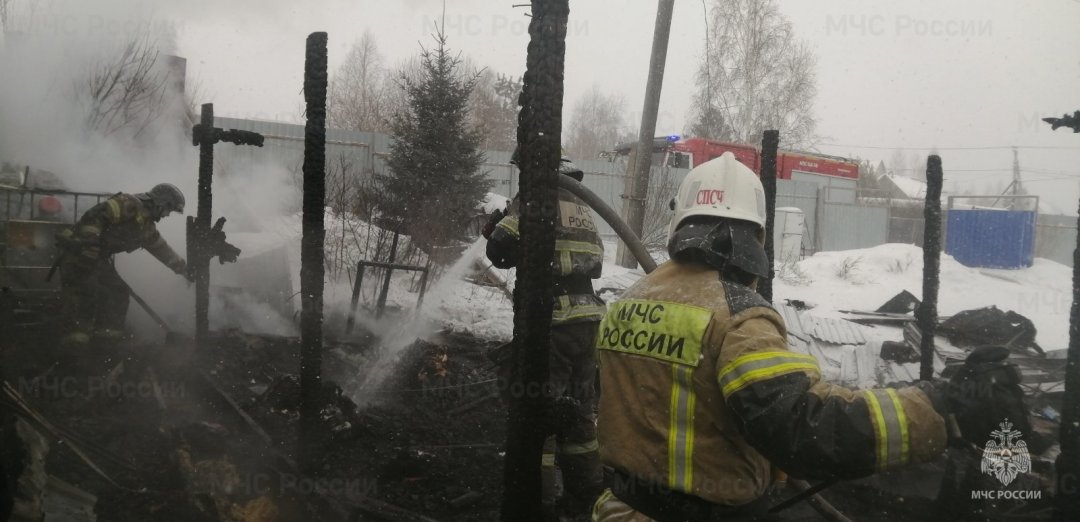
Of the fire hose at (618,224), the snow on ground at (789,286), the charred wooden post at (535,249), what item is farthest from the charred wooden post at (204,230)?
the charred wooden post at (535,249)

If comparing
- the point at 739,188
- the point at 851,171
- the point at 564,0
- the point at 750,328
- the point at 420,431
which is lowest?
the point at 420,431

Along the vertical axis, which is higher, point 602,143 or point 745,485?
point 602,143

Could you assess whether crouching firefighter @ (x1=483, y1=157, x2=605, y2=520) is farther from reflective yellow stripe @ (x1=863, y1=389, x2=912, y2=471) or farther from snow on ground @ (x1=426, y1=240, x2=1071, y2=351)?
snow on ground @ (x1=426, y1=240, x2=1071, y2=351)

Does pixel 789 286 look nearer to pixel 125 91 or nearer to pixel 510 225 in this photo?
pixel 510 225

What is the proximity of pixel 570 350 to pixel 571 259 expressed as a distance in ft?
1.99

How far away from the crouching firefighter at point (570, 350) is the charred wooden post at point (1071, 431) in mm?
2664

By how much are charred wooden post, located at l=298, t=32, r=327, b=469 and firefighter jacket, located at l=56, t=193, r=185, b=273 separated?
12.4ft

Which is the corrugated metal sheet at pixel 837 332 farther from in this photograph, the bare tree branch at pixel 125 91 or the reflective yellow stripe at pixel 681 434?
the bare tree branch at pixel 125 91

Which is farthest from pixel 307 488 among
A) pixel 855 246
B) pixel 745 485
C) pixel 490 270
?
pixel 855 246

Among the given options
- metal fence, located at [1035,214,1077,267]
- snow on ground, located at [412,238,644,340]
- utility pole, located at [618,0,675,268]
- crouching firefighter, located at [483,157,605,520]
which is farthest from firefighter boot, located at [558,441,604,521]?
metal fence, located at [1035,214,1077,267]

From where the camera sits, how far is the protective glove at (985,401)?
1.50 meters

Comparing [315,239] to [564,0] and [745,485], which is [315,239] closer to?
[564,0]

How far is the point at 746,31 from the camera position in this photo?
26188 mm

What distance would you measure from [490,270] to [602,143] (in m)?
55.5
